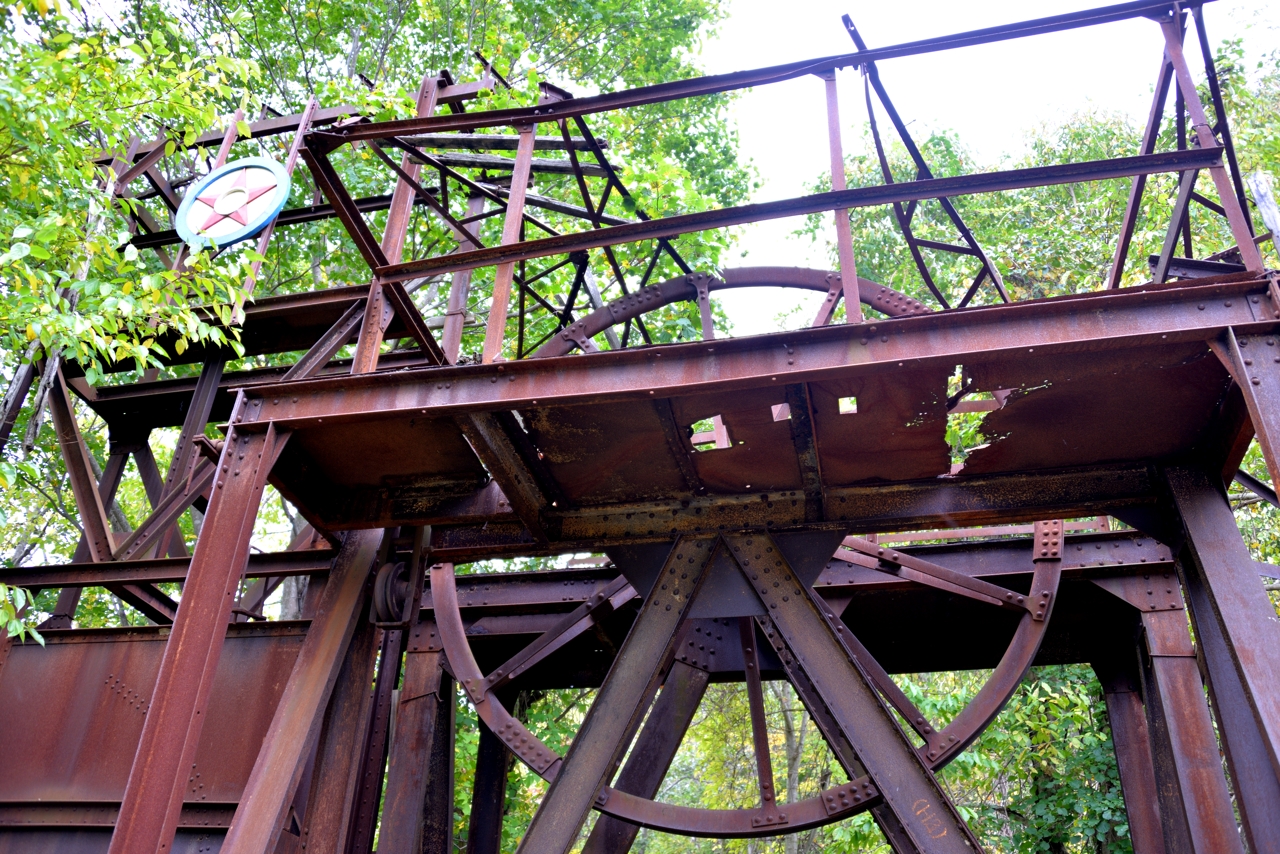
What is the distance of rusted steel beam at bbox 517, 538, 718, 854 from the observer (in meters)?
4.56

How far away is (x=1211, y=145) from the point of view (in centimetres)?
440

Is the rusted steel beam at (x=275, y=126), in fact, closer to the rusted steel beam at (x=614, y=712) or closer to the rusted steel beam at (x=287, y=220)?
the rusted steel beam at (x=287, y=220)

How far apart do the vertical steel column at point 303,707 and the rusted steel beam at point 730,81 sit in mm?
2502

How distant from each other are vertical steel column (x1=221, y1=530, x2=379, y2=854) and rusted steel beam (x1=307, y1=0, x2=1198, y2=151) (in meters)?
2.50

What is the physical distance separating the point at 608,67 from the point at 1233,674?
48.8 ft

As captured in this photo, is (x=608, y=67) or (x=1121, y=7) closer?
(x=1121, y=7)

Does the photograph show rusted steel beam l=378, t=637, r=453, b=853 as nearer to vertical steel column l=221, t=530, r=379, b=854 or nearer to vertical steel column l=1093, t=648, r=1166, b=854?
vertical steel column l=221, t=530, r=379, b=854

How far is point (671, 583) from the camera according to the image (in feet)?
17.4

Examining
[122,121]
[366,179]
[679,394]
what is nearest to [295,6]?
[366,179]

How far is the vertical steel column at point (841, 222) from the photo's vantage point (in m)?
4.29

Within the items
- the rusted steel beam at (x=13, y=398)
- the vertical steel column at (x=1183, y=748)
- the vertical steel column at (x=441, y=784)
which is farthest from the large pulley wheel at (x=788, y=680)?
the rusted steel beam at (x=13, y=398)

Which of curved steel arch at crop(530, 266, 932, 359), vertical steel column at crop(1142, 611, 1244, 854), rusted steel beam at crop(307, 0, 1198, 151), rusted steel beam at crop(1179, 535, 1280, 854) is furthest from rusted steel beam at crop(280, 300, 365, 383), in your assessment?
vertical steel column at crop(1142, 611, 1244, 854)

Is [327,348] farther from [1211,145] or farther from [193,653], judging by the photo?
[1211,145]

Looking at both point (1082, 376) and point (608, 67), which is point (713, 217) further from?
point (608, 67)
